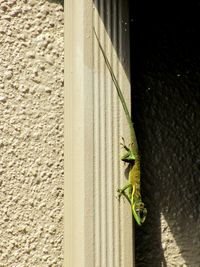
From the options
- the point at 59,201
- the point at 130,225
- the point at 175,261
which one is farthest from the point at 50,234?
the point at 175,261

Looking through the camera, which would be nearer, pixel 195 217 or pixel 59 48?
pixel 59 48

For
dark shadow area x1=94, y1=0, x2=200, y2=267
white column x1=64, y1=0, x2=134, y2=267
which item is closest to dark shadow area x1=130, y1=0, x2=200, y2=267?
dark shadow area x1=94, y1=0, x2=200, y2=267

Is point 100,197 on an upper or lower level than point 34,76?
lower

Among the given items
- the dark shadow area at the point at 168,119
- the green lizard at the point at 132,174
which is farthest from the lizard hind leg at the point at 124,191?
the dark shadow area at the point at 168,119

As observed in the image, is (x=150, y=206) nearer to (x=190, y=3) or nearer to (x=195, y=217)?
(x=195, y=217)

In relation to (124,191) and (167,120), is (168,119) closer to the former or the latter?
(167,120)

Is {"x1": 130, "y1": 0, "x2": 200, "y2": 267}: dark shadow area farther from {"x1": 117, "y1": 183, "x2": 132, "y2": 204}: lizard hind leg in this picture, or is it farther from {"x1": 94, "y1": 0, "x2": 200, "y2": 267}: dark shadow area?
{"x1": 117, "y1": 183, "x2": 132, "y2": 204}: lizard hind leg

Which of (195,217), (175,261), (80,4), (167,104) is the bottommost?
(175,261)
